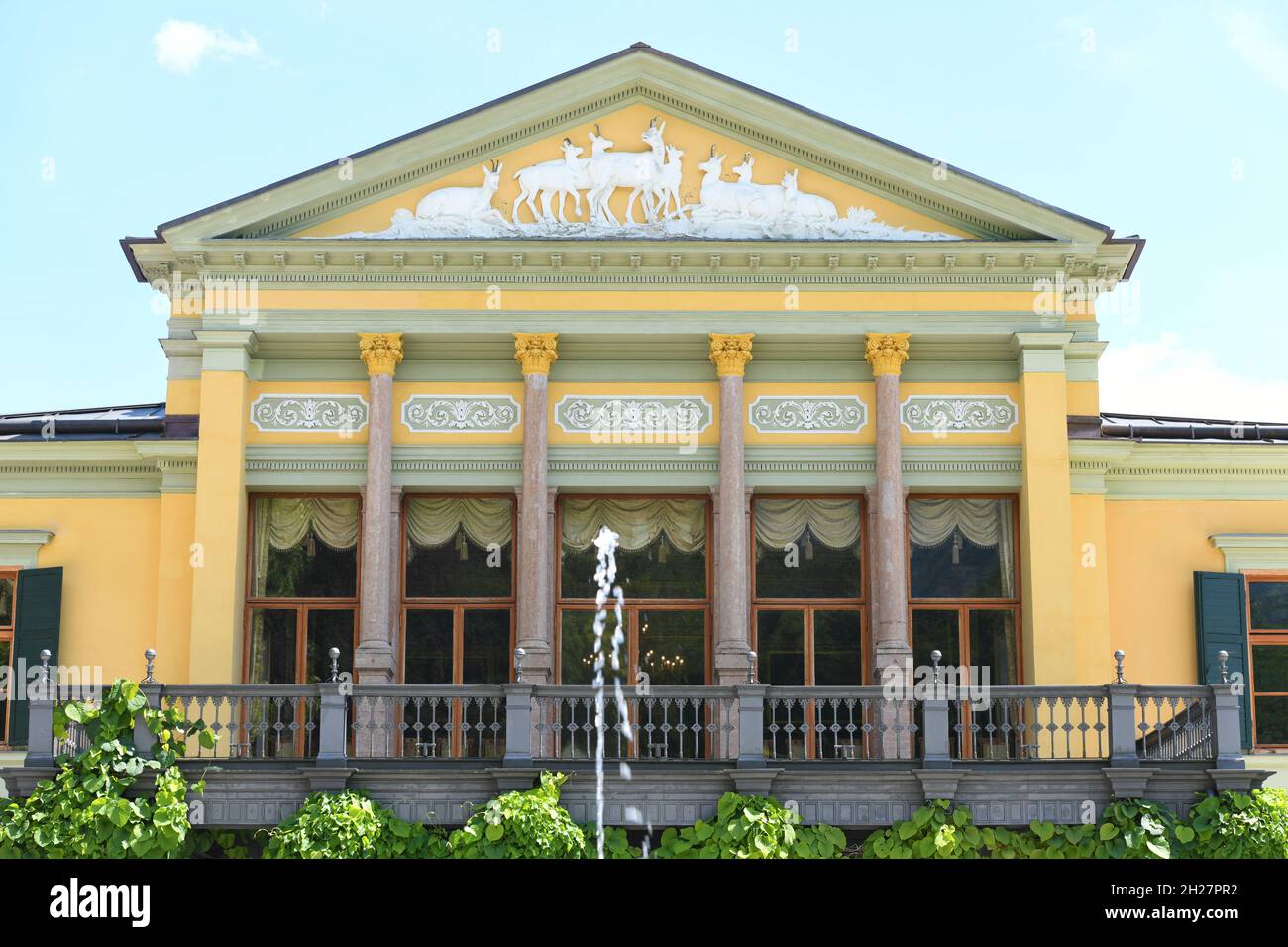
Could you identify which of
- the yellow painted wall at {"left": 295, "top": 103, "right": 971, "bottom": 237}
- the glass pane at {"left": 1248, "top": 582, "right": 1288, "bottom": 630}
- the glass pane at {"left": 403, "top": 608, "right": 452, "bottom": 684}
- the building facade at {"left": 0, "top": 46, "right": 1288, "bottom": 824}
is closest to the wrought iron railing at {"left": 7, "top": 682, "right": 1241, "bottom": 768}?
the glass pane at {"left": 403, "top": 608, "right": 452, "bottom": 684}

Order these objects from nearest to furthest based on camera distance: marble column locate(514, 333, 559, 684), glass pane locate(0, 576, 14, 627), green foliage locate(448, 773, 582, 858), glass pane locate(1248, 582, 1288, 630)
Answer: green foliage locate(448, 773, 582, 858), marble column locate(514, 333, 559, 684), glass pane locate(1248, 582, 1288, 630), glass pane locate(0, 576, 14, 627)

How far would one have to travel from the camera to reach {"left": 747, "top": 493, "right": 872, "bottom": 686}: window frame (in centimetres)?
2330

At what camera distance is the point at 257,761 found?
19516mm

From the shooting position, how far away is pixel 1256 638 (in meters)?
23.6

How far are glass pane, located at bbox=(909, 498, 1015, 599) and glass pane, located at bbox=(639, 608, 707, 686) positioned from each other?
3.00m

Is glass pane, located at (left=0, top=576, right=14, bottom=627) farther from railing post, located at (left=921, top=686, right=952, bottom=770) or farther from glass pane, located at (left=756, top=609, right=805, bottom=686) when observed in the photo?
railing post, located at (left=921, top=686, right=952, bottom=770)

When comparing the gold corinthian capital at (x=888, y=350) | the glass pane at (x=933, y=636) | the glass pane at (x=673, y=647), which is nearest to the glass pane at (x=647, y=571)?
the glass pane at (x=673, y=647)

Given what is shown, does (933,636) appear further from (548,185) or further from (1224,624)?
(548,185)

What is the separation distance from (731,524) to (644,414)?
204 centimetres

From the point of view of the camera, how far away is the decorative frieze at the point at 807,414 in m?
23.5

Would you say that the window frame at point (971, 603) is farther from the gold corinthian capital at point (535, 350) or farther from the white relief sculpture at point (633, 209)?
the gold corinthian capital at point (535, 350)

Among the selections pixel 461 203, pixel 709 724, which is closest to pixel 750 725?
pixel 709 724
